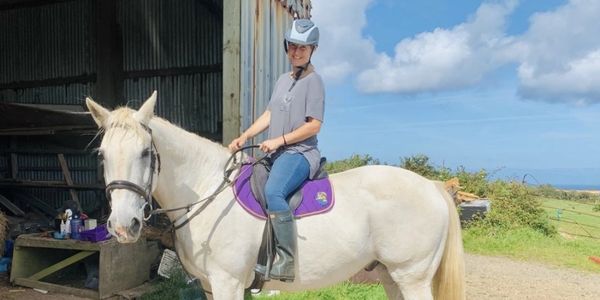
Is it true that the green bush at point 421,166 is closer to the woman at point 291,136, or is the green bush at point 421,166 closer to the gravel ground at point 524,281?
the gravel ground at point 524,281

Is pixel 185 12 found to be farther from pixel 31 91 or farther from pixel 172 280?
pixel 172 280

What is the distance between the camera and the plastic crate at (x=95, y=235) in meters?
4.77

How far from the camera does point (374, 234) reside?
9.41 feet

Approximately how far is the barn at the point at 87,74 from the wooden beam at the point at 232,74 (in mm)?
2722

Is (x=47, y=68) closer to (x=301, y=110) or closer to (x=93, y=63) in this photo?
(x=93, y=63)

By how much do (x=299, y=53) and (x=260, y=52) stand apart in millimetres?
1992

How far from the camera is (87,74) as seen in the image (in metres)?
8.63

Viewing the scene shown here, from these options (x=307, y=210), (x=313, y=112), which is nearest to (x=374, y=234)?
(x=307, y=210)

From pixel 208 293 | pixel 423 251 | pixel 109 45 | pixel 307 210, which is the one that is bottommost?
pixel 208 293

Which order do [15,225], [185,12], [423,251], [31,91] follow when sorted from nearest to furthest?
[423,251] → [15,225] → [185,12] → [31,91]

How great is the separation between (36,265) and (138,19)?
4886 millimetres

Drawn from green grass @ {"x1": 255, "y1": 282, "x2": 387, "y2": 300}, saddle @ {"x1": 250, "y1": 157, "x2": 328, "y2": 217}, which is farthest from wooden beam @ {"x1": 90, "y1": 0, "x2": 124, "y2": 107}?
saddle @ {"x1": 250, "y1": 157, "x2": 328, "y2": 217}

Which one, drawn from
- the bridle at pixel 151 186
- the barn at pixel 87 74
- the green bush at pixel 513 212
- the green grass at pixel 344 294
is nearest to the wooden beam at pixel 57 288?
the green grass at pixel 344 294

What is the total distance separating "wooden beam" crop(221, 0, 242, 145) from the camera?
4367 mm
